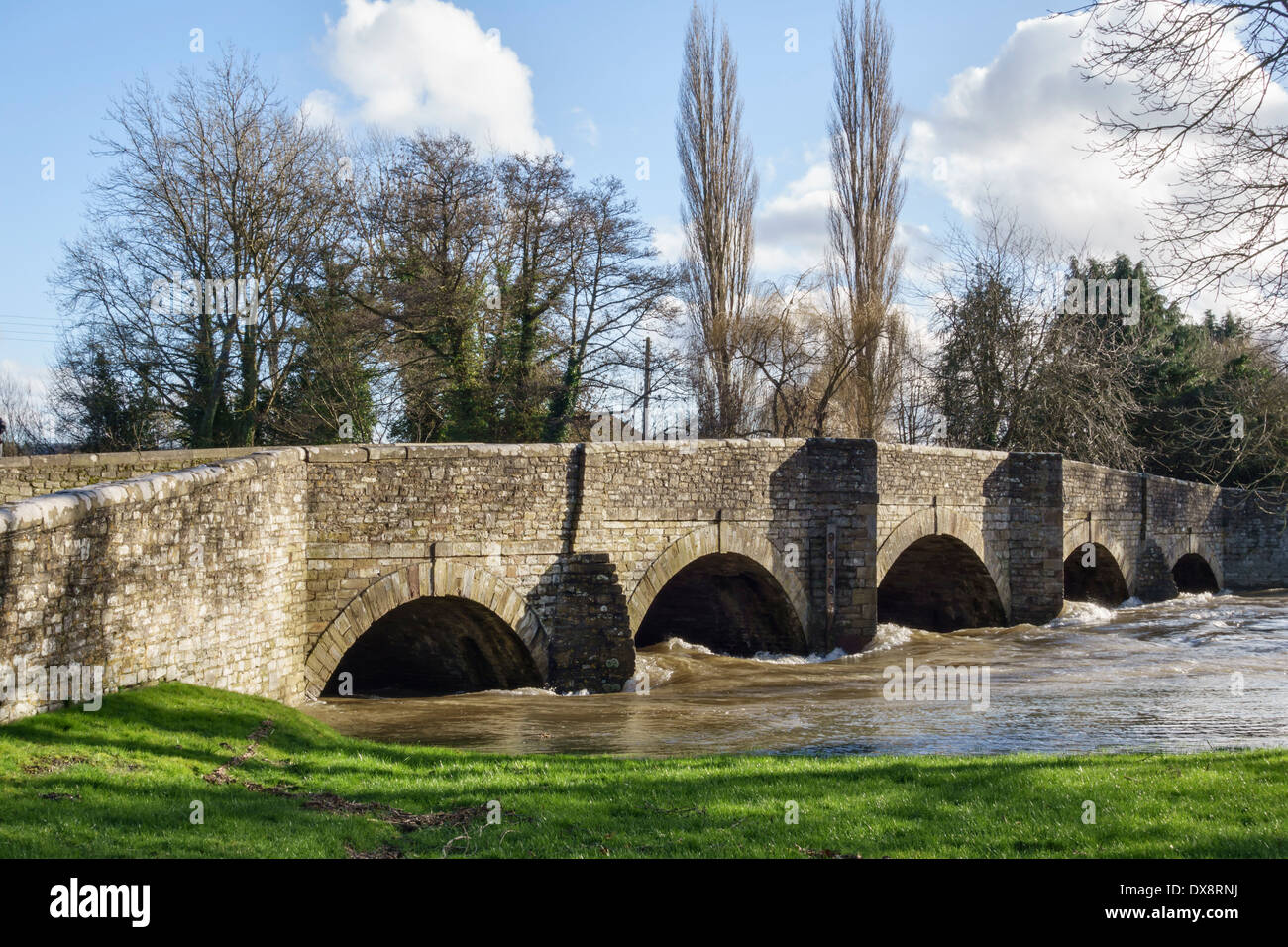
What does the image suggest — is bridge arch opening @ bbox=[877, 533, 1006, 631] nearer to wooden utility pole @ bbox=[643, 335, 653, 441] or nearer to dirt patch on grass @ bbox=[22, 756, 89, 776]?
wooden utility pole @ bbox=[643, 335, 653, 441]

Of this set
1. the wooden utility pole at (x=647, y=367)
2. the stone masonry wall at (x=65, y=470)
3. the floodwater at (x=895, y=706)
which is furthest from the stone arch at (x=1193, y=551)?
the stone masonry wall at (x=65, y=470)

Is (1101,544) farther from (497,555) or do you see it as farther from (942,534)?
(497,555)

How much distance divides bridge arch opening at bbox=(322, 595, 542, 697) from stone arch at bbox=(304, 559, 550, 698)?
169 millimetres

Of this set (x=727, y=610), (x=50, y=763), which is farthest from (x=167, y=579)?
(x=727, y=610)

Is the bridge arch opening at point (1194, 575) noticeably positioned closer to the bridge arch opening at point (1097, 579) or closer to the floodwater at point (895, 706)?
the bridge arch opening at point (1097, 579)

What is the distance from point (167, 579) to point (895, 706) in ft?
29.4

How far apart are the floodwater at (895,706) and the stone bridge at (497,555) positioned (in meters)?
0.93

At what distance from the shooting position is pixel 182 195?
2102cm

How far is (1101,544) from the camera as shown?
25844mm

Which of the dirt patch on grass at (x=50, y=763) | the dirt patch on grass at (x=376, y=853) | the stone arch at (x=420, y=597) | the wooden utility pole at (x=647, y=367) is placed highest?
the wooden utility pole at (x=647, y=367)

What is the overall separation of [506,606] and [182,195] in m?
13.1

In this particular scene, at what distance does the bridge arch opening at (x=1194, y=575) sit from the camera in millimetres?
31688

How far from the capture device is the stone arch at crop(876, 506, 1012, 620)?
62.6 feet
